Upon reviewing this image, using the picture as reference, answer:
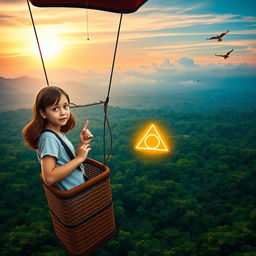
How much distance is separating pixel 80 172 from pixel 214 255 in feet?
27.4

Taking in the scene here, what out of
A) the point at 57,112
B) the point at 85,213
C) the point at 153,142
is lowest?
the point at 153,142

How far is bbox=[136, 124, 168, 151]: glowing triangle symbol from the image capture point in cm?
509

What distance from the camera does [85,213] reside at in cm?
158

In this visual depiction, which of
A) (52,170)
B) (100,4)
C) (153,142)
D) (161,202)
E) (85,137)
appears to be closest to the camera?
(52,170)

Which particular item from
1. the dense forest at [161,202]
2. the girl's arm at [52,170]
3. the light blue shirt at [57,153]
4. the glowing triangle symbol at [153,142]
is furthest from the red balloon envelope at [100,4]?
the dense forest at [161,202]

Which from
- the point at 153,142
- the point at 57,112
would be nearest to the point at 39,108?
the point at 57,112

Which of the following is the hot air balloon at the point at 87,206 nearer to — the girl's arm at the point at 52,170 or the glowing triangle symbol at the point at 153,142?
the girl's arm at the point at 52,170

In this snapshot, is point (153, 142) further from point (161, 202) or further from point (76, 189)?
point (161, 202)

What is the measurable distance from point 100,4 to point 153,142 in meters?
3.80

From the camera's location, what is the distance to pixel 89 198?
5.12 feet

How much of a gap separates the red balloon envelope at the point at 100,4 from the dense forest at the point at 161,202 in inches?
289

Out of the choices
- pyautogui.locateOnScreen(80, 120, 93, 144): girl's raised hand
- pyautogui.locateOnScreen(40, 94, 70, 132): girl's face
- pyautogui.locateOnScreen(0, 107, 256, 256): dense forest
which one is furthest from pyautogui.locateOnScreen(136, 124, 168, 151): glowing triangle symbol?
pyautogui.locateOnScreen(0, 107, 256, 256): dense forest

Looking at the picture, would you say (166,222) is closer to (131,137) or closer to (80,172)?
(80,172)

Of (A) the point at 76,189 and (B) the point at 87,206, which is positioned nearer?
(A) the point at 76,189
